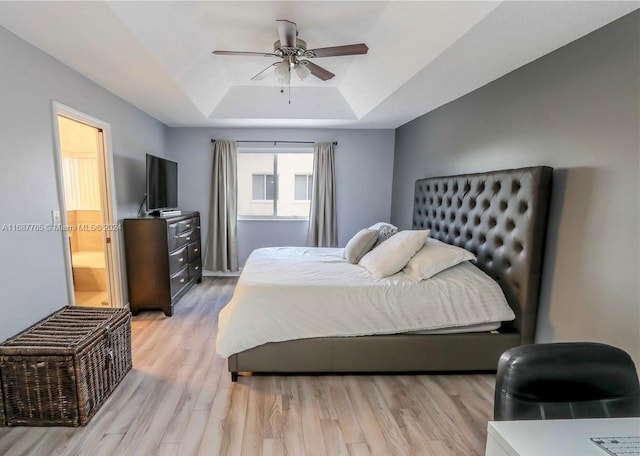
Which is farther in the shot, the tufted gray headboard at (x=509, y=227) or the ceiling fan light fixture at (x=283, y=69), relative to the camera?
the ceiling fan light fixture at (x=283, y=69)

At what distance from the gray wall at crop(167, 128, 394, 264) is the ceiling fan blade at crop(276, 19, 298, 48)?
242 centimetres

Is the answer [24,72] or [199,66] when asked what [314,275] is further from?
[24,72]

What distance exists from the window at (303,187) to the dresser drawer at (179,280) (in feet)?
6.60

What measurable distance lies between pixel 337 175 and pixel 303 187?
634 mm

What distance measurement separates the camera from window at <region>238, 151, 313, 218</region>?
470cm

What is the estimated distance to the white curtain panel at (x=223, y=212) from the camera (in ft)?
14.4

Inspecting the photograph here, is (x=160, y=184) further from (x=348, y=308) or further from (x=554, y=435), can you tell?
(x=554, y=435)

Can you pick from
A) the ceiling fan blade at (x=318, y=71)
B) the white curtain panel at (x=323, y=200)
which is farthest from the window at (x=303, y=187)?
the ceiling fan blade at (x=318, y=71)

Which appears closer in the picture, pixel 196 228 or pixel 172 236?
pixel 172 236

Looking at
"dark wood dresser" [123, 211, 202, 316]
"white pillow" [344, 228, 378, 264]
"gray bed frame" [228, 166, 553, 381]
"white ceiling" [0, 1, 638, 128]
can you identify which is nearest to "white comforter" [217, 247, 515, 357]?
"gray bed frame" [228, 166, 553, 381]

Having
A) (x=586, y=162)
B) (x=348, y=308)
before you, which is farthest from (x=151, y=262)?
(x=586, y=162)

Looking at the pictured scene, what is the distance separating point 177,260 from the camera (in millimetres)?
3441

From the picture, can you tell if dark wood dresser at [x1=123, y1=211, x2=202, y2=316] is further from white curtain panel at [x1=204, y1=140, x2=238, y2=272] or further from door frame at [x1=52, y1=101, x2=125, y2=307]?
white curtain panel at [x1=204, y1=140, x2=238, y2=272]

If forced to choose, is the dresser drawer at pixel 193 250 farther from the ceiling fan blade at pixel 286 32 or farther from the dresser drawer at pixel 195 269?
the ceiling fan blade at pixel 286 32
